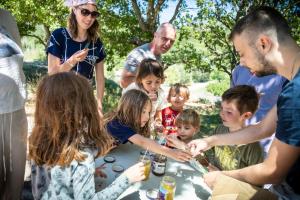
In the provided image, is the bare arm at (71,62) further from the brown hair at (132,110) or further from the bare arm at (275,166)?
the bare arm at (275,166)

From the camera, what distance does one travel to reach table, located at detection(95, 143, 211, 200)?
2053 mm

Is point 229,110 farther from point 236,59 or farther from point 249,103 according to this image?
point 236,59

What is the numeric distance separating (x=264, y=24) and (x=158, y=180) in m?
1.40

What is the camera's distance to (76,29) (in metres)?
3.20

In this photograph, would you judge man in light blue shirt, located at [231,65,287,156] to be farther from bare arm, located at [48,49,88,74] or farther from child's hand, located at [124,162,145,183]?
bare arm, located at [48,49,88,74]

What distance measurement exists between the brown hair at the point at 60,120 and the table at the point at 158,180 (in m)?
0.43

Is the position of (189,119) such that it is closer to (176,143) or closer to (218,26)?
(176,143)

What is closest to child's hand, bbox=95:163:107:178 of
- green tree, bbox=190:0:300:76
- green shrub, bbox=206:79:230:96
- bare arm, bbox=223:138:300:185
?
bare arm, bbox=223:138:300:185

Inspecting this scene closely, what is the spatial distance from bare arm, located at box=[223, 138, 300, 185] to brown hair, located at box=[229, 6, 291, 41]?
76 cm

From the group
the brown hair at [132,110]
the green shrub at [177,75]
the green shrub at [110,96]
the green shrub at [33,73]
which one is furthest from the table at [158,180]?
the green shrub at [177,75]

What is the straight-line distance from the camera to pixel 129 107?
9.13 ft

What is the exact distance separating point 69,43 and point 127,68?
0.82 metres

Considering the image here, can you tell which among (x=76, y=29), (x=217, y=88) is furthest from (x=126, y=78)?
(x=217, y=88)

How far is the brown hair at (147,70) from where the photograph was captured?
3.33 meters
